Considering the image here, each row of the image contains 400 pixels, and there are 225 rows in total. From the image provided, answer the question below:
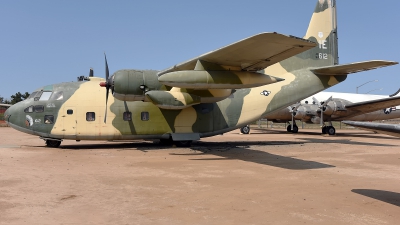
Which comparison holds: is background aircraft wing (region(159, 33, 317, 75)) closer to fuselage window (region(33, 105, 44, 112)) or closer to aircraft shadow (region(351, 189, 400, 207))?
aircraft shadow (region(351, 189, 400, 207))

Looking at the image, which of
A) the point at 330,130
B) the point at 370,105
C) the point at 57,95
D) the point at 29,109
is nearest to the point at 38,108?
the point at 29,109

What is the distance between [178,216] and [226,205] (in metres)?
1.03

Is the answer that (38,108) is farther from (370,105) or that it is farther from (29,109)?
(370,105)

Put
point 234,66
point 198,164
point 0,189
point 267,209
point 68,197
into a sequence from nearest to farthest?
point 267,209 < point 68,197 < point 0,189 < point 198,164 < point 234,66

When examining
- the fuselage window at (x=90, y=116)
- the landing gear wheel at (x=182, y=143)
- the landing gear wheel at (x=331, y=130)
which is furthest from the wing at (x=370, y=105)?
the fuselage window at (x=90, y=116)

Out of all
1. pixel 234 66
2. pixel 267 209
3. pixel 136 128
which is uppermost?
→ pixel 234 66

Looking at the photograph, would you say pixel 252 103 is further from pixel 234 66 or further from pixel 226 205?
pixel 226 205

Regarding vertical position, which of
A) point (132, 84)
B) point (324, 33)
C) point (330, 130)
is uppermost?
point (324, 33)

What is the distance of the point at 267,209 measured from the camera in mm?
5488

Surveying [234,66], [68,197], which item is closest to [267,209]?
[68,197]

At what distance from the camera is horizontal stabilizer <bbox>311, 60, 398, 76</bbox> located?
12.5 m

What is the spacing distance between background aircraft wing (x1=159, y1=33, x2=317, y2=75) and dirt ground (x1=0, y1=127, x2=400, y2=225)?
11.4ft

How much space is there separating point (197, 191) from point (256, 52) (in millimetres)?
5691

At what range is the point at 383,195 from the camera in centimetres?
638
